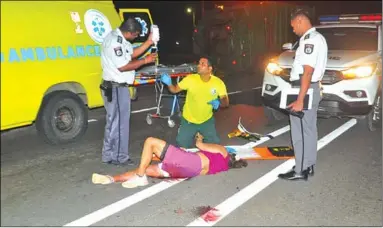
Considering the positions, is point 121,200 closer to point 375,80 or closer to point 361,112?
point 361,112

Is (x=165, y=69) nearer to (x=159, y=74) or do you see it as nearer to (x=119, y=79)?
(x=159, y=74)

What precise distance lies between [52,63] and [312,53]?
134 inches

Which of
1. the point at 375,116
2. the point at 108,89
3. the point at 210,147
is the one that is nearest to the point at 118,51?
the point at 108,89

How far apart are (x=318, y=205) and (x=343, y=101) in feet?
9.09

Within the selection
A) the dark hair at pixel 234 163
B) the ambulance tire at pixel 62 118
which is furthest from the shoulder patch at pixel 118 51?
the dark hair at pixel 234 163

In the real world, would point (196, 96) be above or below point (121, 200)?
above

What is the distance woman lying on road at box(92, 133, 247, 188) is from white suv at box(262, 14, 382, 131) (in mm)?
2001

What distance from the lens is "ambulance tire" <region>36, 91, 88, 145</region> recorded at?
5820 mm

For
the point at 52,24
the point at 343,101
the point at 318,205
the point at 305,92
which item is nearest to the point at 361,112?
the point at 343,101

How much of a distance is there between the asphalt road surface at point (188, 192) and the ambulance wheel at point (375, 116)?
1.64ft

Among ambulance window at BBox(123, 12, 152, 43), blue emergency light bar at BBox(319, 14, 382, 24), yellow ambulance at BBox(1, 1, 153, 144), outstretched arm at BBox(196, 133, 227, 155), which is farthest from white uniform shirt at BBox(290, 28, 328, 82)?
blue emergency light bar at BBox(319, 14, 382, 24)

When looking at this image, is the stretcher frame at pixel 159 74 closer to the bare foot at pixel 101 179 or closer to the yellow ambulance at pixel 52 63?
the yellow ambulance at pixel 52 63

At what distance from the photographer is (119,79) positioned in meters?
4.97

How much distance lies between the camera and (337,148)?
236 inches
